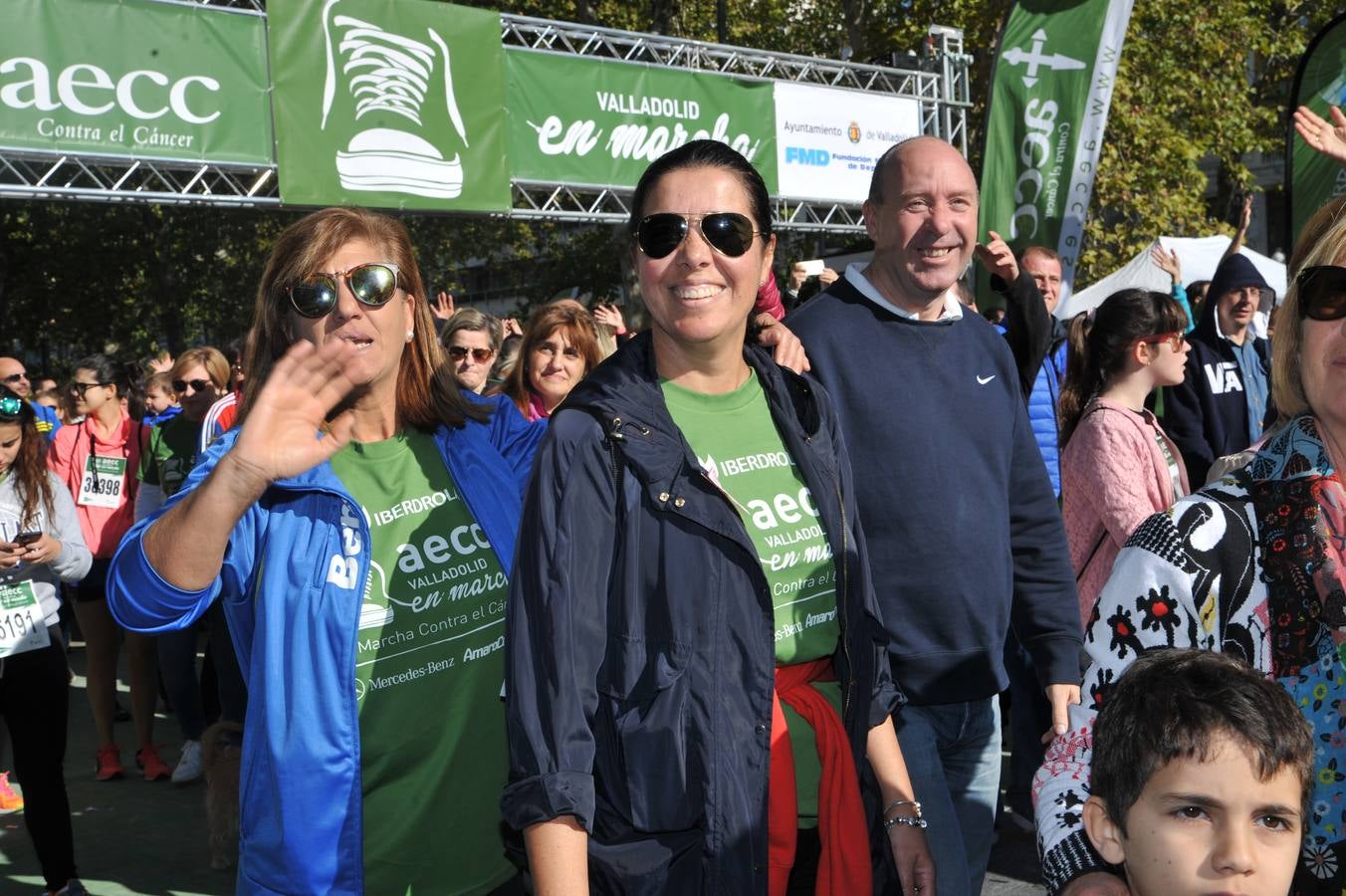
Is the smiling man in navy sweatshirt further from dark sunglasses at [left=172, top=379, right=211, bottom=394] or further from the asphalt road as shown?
dark sunglasses at [left=172, top=379, right=211, bottom=394]

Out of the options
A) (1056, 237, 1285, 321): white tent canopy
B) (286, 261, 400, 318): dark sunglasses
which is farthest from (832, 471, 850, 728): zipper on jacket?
(1056, 237, 1285, 321): white tent canopy

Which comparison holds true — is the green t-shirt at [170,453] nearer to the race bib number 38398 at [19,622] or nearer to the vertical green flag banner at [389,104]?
the race bib number 38398 at [19,622]

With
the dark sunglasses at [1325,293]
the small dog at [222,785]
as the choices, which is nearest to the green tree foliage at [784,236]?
the small dog at [222,785]

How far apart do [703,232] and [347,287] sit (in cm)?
70

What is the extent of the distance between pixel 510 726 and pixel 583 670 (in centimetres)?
14

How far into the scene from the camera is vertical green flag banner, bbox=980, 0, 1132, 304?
11.1 meters

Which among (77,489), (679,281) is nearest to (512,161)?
(77,489)

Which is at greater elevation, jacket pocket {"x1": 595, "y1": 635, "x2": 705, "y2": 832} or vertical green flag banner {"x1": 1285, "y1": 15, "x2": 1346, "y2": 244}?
vertical green flag banner {"x1": 1285, "y1": 15, "x2": 1346, "y2": 244}

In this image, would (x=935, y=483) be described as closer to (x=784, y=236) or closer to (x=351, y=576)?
(x=351, y=576)

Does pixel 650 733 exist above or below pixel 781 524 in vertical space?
below

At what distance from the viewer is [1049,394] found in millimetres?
5668

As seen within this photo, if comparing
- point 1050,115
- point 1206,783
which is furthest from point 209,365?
point 1050,115

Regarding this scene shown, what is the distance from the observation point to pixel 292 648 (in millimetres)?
2236

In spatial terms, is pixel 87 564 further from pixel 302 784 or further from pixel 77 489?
pixel 302 784
